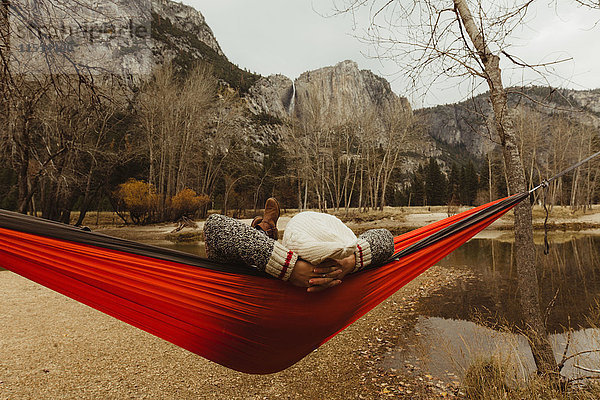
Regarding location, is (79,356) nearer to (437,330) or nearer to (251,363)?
(251,363)

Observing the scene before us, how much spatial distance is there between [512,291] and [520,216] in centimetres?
393

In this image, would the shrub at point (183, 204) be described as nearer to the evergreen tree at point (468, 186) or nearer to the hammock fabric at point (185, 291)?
the hammock fabric at point (185, 291)

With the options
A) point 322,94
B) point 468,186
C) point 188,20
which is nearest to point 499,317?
point 322,94

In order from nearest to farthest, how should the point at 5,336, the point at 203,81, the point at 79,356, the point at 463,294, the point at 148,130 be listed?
the point at 79,356
the point at 5,336
the point at 463,294
the point at 148,130
the point at 203,81

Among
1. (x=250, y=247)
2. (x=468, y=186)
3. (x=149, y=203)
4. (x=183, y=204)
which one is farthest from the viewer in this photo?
(x=468, y=186)

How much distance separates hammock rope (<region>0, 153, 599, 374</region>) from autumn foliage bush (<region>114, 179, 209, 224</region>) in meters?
15.7

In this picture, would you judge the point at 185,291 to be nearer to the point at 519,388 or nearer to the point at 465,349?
the point at 519,388

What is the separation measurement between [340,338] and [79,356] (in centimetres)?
247

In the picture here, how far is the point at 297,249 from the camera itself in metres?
0.92

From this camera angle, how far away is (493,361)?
228cm

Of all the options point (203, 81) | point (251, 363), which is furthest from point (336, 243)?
point (203, 81)

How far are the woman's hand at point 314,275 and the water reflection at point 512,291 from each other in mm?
2481

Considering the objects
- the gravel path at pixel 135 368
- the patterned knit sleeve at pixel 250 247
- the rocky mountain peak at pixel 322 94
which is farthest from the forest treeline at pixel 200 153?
the patterned knit sleeve at pixel 250 247

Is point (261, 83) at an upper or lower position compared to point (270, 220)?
upper
